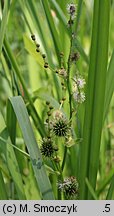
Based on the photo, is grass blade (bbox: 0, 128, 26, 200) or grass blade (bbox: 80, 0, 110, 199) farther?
grass blade (bbox: 0, 128, 26, 200)

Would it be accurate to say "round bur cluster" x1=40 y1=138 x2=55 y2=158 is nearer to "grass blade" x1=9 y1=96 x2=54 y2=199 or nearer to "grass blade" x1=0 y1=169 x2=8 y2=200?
"grass blade" x1=9 y1=96 x2=54 y2=199

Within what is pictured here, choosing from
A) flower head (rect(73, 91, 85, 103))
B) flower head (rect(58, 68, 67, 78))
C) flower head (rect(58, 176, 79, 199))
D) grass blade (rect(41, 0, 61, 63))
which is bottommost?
flower head (rect(58, 176, 79, 199))

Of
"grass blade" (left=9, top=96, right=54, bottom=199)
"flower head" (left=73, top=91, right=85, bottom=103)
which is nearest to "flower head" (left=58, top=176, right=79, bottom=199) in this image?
"grass blade" (left=9, top=96, right=54, bottom=199)

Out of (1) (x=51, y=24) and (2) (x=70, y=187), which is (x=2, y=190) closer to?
(2) (x=70, y=187)

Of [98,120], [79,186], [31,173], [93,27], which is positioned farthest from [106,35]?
[31,173]

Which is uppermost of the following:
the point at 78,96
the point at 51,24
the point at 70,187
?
the point at 51,24

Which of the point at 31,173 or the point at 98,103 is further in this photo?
the point at 31,173

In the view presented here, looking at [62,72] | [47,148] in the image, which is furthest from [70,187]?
[62,72]
